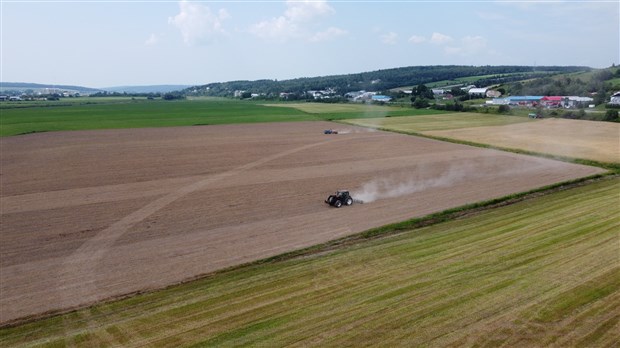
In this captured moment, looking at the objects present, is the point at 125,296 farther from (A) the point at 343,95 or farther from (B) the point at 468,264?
(A) the point at 343,95

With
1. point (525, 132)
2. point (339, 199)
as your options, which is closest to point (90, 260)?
point (339, 199)

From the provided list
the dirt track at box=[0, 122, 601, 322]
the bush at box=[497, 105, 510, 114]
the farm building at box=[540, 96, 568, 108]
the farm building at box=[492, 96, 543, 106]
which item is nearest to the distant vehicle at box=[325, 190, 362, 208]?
the dirt track at box=[0, 122, 601, 322]

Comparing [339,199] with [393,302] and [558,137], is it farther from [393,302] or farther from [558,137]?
[558,137]

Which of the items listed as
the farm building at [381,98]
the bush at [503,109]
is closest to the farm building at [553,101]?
the bush at [503,109]

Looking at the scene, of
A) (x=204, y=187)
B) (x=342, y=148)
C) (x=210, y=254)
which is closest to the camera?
(x=210, y=254)

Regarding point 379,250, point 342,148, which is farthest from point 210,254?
point 342,148
